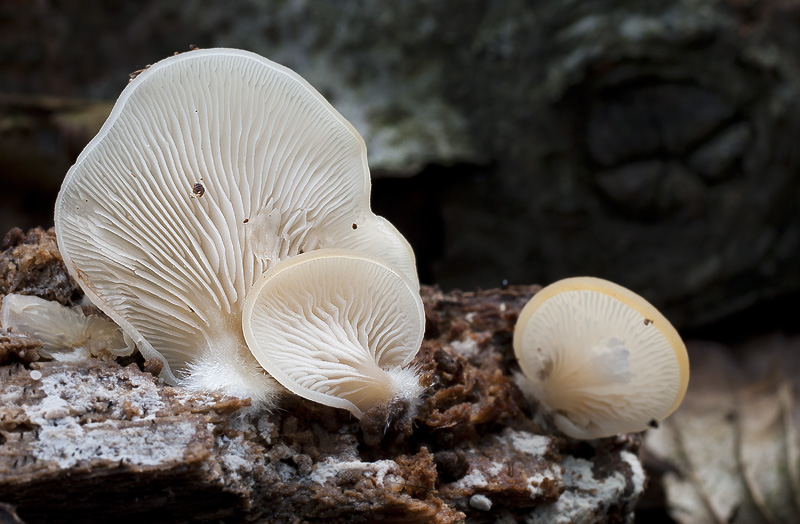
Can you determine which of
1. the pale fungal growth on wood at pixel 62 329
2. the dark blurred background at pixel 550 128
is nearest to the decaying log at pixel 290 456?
the pale fungal growth on wood at pixel 62 329

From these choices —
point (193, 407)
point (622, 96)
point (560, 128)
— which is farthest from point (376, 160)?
point (193, 407)

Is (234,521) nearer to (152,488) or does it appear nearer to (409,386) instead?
(152,488)

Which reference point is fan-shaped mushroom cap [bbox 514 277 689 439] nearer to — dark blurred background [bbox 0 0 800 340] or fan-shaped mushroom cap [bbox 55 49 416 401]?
fan-shaped mushroom cap [bbox 55 49 416 401]

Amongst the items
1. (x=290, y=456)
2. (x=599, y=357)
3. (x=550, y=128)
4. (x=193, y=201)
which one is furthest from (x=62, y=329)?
(x=550, y=128)

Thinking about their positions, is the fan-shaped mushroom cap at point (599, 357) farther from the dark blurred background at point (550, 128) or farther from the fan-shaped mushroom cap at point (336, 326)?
the dark blurred background at point (550, 128)

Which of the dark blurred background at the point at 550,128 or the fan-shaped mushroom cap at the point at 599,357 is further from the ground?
the dark blurred background at the point at 550,128

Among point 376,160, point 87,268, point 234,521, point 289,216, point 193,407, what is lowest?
point 234,521
